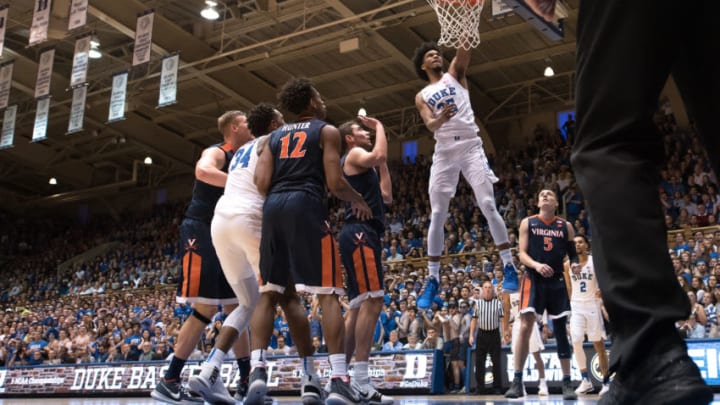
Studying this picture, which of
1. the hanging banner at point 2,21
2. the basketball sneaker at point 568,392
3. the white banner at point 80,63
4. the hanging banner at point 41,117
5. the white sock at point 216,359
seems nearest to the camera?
the white sock at point 216,359

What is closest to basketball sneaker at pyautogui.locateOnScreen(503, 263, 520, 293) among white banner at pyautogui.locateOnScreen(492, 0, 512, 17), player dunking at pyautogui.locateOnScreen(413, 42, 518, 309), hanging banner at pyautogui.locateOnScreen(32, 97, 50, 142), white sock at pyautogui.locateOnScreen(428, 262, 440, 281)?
player dunking at pyautogui.locateOnScreen(413, 42, 518, 309)

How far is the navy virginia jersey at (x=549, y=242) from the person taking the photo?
8.06m

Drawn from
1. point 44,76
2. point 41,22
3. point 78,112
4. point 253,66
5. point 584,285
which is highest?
point 253,66

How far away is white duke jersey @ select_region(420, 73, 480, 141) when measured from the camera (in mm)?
7242

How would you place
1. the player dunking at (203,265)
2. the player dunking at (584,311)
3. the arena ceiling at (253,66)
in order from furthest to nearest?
the arena ceiling at (253,66)
the player dunking at (584,311)
the player dunking at (203,265)

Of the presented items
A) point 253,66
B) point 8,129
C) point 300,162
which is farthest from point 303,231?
point 8,129

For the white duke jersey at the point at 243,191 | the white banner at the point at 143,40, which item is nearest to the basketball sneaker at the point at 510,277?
the white duke jersey at the point at 243,191

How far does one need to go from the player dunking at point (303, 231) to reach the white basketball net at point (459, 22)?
2.90 m

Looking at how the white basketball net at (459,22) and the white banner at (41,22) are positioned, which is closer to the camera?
the white basketball net at (459,22)

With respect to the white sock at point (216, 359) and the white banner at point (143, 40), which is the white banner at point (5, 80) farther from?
the white sock at point (216, 359)

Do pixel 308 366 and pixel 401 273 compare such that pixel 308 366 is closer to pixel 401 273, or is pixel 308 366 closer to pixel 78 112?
pixel 401 273

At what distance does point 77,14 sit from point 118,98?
350 centimetres

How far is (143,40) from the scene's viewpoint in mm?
17625

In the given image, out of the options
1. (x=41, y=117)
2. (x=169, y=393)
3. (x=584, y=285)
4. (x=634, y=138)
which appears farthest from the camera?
(x=41, y=117)
